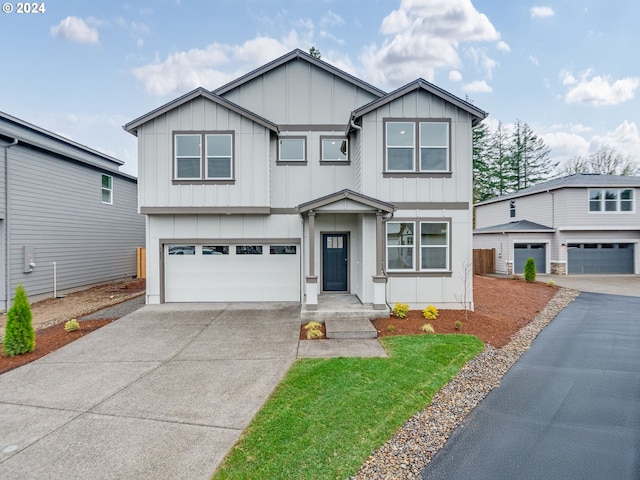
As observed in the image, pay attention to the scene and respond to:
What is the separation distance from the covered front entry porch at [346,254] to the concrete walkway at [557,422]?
3888mm

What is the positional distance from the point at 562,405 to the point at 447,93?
8.35 meters

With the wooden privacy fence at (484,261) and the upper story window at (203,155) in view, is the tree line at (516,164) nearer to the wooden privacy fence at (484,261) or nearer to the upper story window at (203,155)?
the wooden privacy fence at (484,261)

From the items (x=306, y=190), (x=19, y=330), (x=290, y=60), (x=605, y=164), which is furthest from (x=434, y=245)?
(x=605, y=164)

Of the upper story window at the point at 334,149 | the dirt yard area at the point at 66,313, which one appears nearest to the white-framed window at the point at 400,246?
the upper story window at the point at 334,149

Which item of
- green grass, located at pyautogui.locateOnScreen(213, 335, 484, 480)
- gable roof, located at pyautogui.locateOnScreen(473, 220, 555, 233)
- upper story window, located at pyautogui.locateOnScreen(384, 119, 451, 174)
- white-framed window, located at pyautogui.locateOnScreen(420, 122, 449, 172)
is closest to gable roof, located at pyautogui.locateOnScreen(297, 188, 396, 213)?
upper story window, located at pyautogui.locateOnScreen(384, 119, 451, 174)

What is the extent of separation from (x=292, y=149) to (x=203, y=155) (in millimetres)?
2981

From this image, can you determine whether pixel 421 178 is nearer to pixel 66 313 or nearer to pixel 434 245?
pixel 434 245

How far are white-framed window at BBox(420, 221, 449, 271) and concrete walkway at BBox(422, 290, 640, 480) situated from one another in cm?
329

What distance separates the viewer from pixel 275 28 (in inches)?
696

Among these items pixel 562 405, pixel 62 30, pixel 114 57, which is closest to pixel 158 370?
pixel 562 405

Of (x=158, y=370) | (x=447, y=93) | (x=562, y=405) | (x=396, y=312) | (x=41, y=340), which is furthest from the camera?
(x=447, y=93)

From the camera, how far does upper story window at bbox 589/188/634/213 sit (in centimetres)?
1997

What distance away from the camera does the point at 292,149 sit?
11.2 m

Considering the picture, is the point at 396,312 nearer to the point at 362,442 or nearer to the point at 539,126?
the point at 362,442
